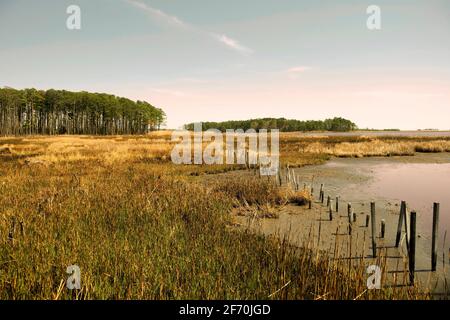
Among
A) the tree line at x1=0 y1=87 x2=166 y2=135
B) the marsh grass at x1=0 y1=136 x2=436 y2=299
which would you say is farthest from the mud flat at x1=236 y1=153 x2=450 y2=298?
the tree line at x1=0 y1=87 x2=166 y2=135

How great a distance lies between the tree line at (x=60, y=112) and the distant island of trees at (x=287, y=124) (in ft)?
239

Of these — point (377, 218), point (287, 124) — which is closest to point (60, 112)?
point (377, 218)

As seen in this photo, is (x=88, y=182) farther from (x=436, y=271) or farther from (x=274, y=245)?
(x=436, y=271)

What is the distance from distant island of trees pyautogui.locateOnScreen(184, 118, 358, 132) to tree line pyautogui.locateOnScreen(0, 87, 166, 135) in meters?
72.7

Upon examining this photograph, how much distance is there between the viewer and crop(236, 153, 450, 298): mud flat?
19.9 feet

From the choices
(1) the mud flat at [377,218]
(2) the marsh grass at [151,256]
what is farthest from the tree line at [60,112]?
(2) the marsh grass at [151,256]

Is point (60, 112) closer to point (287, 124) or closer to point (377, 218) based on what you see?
point (377, 218)

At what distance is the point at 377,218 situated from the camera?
9.75 meters

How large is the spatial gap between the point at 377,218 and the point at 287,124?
532 ft

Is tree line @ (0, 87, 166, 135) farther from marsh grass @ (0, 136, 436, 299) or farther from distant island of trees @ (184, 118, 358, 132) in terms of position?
marsh grass @ (0, 136, 436, 299)

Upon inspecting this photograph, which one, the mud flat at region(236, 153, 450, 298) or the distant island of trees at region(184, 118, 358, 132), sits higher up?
the distant island of trees at region(184, 118, 358, 132)

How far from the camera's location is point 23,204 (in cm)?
848
